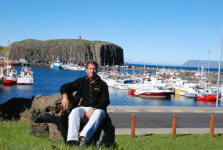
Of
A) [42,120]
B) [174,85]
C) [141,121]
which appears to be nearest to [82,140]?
[42,120]

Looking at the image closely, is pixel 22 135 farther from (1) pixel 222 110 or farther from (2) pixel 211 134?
(1) pixel 222 110

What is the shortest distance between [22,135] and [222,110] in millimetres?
16900

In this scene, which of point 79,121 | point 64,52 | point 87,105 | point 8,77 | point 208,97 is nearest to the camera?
point 79,121

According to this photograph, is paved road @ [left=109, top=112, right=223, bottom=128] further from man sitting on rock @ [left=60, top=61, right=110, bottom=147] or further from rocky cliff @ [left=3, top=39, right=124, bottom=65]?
rocky cliff @ [left=3, top=39, right=124, bottom=65]

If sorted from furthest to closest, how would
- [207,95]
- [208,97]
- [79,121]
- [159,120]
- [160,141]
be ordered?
[207,95], [208,97], [159,120], [160,141], [79,121]

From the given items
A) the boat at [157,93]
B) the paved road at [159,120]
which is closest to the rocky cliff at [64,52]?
the boat at [157,93]

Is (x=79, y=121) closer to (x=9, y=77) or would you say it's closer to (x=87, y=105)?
(x=87, y=105)

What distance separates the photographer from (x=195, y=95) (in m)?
53.0

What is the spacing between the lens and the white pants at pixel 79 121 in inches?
196

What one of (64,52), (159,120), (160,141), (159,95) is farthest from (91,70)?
(64,52)

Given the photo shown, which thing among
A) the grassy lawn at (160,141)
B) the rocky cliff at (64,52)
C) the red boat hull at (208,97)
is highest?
the rocky cliff at (64,52)

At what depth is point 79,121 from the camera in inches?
203

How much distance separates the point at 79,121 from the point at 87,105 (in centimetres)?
48

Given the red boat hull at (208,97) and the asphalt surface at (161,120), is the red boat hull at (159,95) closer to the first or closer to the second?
the red boat hull at (208,97)
